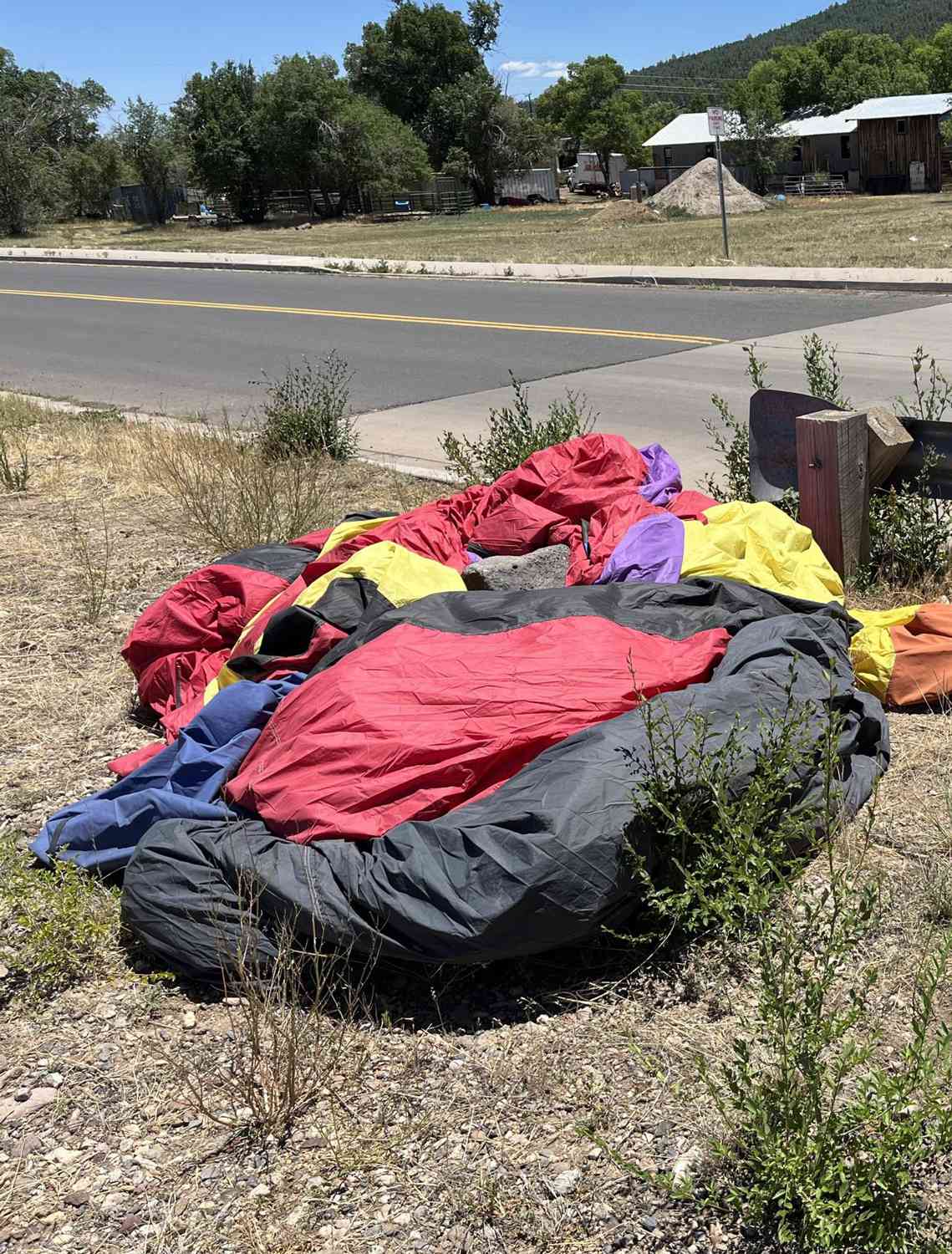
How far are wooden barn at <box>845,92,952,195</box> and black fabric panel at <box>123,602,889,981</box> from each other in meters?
59.6

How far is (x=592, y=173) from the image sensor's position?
250ft

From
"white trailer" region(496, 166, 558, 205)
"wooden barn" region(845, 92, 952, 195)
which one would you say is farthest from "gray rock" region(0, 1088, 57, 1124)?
"white trailer" region(496, 166, 558, 205)

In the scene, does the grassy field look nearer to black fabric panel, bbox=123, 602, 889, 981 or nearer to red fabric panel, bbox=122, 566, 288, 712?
red fabric panel, bbox=122, 566, 288, 712

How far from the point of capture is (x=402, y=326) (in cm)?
1616

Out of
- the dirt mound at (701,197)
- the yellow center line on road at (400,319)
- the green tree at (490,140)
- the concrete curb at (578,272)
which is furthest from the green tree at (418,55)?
the yellow center line on road at (400,319)

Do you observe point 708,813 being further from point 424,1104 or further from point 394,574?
point 394,574

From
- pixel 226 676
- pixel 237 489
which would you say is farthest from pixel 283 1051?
pixel 237 489

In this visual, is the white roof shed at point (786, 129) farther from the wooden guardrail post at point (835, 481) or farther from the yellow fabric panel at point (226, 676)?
the yellow fabric panel at point (226, 676)

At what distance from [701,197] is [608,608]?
3962cm

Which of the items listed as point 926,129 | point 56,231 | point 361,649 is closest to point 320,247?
point 56,231

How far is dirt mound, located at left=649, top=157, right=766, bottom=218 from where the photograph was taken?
4028 cm

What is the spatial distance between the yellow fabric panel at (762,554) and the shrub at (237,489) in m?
2.52

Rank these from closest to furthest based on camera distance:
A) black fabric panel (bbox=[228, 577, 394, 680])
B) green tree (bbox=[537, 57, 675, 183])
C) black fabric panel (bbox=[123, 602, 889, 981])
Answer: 1. black fabric panel (bbox=[123, 602, 889, 981])
2. black fabric panel (bbox=[228, 577, 394, 680])
3. green tree (bbox=[537, 57, 675, 183])

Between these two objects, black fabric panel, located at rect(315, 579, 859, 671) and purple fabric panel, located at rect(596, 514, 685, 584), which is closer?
black fabric panel, located at rect(315, 579, 859, 671)
